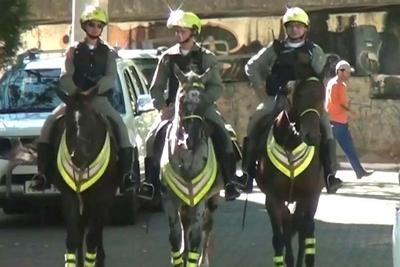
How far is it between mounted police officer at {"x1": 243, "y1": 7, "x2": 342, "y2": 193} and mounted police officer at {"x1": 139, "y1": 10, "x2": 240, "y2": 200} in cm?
48

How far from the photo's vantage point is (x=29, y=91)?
1609cm

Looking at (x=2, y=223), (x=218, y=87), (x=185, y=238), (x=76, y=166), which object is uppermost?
(x=218, y=87)

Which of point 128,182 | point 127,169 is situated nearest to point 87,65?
point 127,169

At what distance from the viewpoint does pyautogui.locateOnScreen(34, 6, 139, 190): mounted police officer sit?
11227 mm

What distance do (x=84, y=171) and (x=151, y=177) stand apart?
29.9 inches

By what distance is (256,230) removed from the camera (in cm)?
1553

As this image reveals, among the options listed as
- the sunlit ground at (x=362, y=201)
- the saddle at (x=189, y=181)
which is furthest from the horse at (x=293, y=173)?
the sunlit ground at (x=362, y=201)

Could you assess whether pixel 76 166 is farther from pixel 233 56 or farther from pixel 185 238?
pixel 233 56

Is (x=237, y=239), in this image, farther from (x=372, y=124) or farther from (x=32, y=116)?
(x=372, y=124)

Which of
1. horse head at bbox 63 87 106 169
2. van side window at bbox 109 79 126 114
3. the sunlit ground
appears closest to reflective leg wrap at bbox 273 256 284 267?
horse head at bbox 63 87 106 169

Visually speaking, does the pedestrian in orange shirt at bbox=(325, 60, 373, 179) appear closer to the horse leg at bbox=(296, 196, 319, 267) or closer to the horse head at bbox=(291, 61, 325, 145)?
the horse leg at bbox=(296, 196, 319, 267)

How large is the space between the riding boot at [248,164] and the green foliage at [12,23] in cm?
259

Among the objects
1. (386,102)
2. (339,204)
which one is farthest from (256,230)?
(386,102)

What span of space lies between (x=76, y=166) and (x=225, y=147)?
1.44 m
